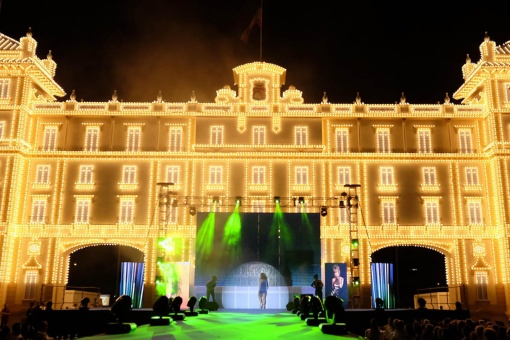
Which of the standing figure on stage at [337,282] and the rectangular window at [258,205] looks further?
the rectangular window at [258,205]

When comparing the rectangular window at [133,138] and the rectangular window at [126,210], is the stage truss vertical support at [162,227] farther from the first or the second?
the rectangular window at [133,138]

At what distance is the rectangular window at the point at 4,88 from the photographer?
1359 inches

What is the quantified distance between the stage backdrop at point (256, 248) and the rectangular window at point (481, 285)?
10.3 m

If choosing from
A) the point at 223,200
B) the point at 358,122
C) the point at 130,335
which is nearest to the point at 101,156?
the point at 223,200

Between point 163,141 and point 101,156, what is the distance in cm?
433

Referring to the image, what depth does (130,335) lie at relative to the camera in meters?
15.3

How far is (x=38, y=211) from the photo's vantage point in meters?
33.8

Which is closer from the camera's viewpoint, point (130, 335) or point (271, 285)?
point (130, 335)

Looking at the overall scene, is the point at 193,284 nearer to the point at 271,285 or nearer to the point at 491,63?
the point at 271,285

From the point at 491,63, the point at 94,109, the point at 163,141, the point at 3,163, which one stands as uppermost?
the point at 491,63

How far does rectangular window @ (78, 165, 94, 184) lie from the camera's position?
34.4 meters

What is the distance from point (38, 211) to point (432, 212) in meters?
26.3

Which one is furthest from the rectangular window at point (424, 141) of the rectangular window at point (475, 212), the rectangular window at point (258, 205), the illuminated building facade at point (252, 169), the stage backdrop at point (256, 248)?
the rectangular window at point (258, 205)

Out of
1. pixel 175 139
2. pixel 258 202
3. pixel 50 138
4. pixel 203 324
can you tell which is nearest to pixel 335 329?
pixel 203 324
